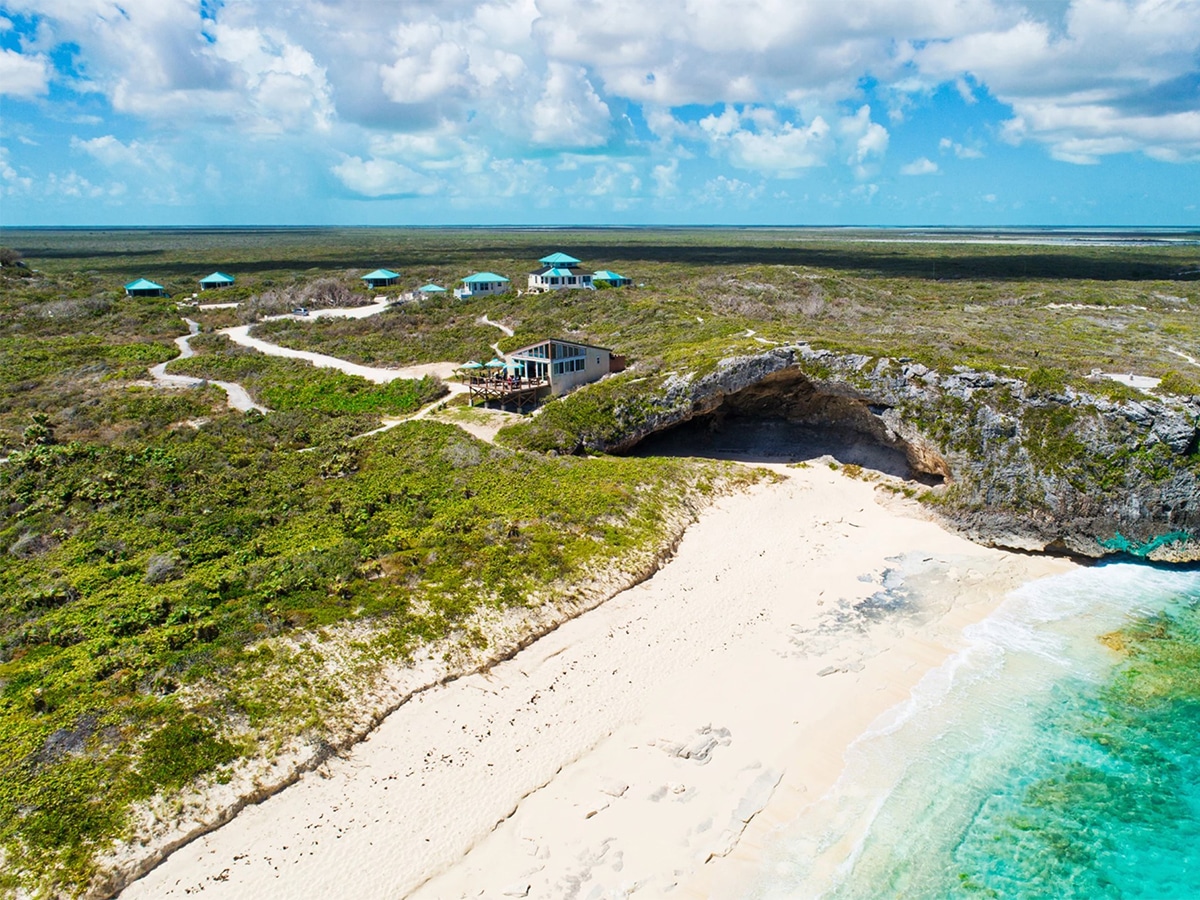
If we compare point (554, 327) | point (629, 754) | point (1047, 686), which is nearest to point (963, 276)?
point (554, 327)

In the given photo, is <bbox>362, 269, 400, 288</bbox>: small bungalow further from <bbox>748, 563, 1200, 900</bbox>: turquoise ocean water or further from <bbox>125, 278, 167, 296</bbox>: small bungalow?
<bbox>748, 563, 1200, 900</bbox>: turquoise ocean water

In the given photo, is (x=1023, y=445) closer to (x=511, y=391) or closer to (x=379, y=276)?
(x=511, y=391)

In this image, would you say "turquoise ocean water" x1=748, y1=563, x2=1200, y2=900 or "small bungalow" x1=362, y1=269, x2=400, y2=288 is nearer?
"turquoise ocean water" x1=748, y1=563, x2=1200, y2=900

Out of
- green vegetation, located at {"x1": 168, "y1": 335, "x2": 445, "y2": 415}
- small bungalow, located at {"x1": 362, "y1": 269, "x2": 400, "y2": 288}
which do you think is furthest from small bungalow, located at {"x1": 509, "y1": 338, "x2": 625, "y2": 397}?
small bungalow, located at {"x1": 362, "y1": 269, "x2": 400, "y2": 288}

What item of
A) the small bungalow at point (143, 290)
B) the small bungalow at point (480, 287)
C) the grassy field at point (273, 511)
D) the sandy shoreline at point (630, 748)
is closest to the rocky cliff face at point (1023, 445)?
the grassy field at point (273, 511)

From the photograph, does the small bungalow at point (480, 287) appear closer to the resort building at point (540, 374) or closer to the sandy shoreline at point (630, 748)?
the resort building at point (540, 374)

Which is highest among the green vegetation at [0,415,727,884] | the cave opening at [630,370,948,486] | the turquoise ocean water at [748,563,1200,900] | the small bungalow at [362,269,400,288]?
the small bungalow at [362,269,400,288]
